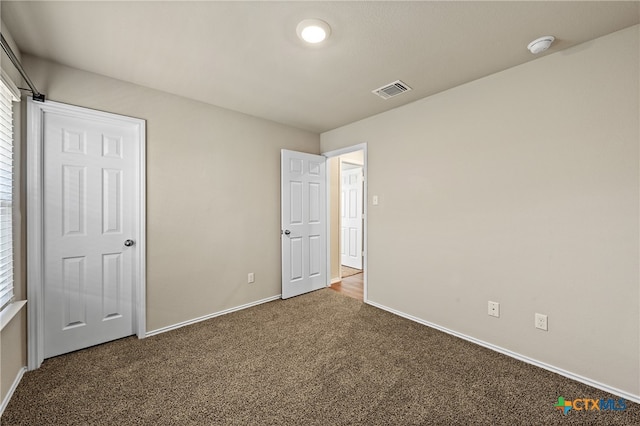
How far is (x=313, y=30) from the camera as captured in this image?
1.78 m

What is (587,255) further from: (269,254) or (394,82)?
(269,254)

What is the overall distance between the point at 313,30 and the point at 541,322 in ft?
8.97

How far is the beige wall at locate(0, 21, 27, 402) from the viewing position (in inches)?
69.1

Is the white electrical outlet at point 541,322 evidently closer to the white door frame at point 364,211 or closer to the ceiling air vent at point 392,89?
the white door frame at point 364,211

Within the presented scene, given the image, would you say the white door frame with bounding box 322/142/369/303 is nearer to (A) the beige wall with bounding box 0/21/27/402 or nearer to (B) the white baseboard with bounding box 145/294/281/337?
(B) the white baseboard with bounding box 145/294/281/337

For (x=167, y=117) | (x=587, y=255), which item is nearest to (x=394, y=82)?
(x=587, y=255)

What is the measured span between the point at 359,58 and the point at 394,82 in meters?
0.55

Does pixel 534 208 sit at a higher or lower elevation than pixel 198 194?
lower

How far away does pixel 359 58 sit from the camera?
6.97ft

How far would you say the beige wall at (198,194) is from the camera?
2477mm

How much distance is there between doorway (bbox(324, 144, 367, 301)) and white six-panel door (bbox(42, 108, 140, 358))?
8.30 feet

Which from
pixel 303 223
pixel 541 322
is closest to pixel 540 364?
pixel 541 322

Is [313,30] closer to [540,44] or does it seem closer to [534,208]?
[540,44]

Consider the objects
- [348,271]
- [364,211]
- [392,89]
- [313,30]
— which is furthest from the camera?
[348,271]
